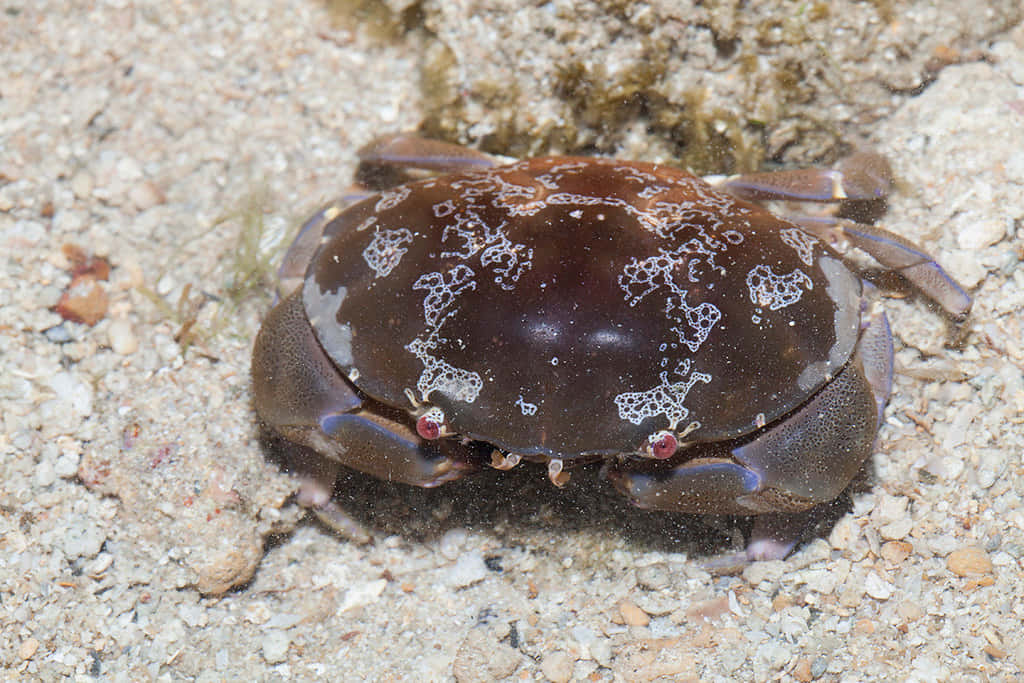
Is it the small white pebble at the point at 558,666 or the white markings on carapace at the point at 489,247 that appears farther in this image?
the small white pebble at the point at 558,666

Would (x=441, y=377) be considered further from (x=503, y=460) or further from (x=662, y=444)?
(x=662, y=444)

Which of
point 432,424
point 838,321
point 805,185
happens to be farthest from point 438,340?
point 805,185

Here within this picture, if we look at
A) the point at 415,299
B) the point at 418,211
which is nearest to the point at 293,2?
the point at 418,211

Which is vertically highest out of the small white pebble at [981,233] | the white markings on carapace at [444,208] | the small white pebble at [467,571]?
the white markings on carapace at [444,208]

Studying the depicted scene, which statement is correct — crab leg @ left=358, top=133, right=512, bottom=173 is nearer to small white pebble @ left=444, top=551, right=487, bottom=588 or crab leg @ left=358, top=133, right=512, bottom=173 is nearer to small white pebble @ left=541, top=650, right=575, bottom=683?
small white pebble @ left=444, top=551, right=487, bottom=588

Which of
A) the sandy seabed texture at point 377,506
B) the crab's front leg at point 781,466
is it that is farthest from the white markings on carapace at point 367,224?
the crab's front leg at point 781,466

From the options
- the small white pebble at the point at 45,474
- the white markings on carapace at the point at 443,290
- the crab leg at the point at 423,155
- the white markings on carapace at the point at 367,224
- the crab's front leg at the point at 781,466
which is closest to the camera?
the white markings on carapace at the point at 443,290

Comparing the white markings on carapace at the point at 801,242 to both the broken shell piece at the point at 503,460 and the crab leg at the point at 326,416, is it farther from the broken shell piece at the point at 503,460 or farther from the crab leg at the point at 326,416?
the crab leg at the point at 326,416

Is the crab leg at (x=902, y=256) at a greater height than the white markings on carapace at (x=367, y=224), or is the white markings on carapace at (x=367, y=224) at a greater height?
the white markings on carapace at (x=367, y=224)
